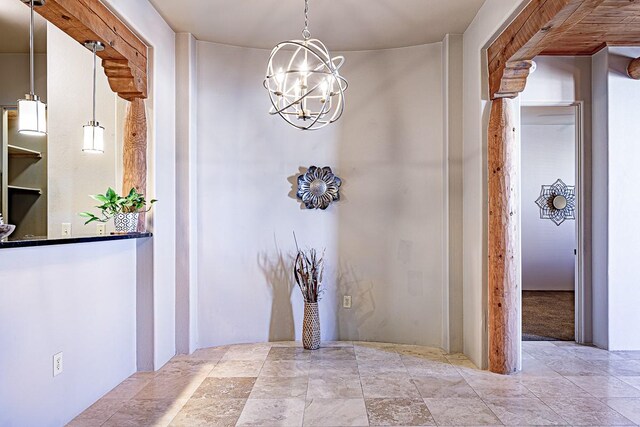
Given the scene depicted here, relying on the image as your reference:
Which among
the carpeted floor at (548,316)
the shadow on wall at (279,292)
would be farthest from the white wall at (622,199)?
the shadow on wall at (279,292)

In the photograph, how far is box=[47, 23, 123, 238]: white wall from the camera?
3424 mm

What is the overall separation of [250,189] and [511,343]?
253 centimetres

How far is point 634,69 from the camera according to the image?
375cm

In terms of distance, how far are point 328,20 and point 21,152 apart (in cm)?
321

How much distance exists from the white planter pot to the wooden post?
21cm

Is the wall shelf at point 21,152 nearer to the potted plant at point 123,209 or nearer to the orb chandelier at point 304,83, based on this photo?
the potted plant at point 123,209

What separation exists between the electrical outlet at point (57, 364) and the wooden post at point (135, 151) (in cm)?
106

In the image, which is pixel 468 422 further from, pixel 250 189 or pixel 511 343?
pixel 250 189

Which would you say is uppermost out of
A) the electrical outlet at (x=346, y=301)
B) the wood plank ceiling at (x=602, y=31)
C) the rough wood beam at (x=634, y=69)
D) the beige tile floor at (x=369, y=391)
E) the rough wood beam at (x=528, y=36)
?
the wood plank ceiling at (x=602, y=31)

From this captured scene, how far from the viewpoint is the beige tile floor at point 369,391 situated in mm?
2428

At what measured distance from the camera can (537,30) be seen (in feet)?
8.07

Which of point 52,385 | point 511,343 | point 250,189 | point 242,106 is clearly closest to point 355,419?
point 511,343

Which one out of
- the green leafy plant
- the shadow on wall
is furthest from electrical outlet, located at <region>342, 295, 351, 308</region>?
the green leafy plant

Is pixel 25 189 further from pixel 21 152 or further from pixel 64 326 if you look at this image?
pixel 64 326
